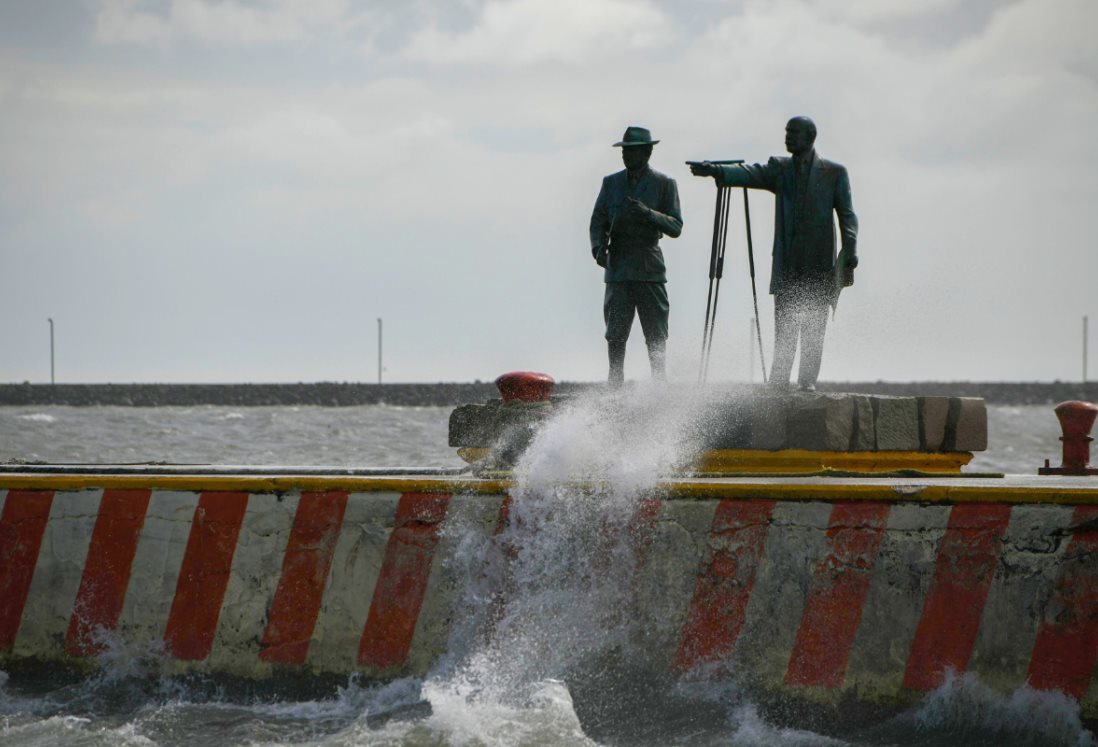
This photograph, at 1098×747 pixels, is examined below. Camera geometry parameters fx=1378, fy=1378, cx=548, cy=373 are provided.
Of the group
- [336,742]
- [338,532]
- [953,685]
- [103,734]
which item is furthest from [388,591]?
[953,685]

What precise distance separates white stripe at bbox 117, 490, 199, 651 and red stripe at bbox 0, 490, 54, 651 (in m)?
0.48

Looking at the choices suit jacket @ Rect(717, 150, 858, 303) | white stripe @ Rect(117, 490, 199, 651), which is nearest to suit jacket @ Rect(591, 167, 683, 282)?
suit jacket @ Rect(717, 150, 858, 303)

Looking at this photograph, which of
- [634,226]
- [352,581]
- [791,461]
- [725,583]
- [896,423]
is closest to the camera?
[725,583]

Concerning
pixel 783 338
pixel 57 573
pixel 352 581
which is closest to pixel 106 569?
pixel 57 573

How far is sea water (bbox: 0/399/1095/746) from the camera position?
4891 millimetres

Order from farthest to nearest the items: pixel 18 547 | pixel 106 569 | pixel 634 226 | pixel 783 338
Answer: pixel 634 226
pixel 783 338
pixel 18 547
pixel 106 569

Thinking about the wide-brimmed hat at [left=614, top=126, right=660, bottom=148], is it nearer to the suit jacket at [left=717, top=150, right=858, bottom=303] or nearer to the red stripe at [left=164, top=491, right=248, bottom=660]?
the suit jacket at [left=717, top=150, right=858, bottom=303]

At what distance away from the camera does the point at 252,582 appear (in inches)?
220

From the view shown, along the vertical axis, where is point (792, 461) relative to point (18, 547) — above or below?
above

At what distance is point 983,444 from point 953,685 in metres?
3.31

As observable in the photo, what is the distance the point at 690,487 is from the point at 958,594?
1.04m

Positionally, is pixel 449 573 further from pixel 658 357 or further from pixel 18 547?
pixel 658 357

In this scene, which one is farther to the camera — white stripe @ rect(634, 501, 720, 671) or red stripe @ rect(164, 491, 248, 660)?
red stripe @ rect(164, 491, 248, 660)

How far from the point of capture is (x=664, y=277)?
342 inches
